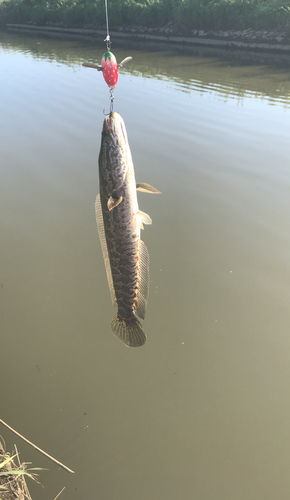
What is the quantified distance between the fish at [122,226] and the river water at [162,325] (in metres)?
1.04

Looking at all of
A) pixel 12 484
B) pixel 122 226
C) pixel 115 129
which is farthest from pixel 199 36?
pixel 12 484

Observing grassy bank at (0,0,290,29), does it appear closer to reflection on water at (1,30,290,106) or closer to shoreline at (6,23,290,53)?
shoreline at (6,23,290,53)

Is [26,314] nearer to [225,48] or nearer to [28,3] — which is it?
[225,48]

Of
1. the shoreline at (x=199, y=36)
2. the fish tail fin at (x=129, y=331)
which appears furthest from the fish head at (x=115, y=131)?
the shoreline at (x=199, y=36)

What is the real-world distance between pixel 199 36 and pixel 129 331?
2475 centimetres

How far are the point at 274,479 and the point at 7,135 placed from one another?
8.12 m

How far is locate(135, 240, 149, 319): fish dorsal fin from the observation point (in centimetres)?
216

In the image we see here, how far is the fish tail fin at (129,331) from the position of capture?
229cm

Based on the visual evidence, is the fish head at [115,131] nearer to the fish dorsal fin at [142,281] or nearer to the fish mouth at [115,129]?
the fish mouth at [115,129]

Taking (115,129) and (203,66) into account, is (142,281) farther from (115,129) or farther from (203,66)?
(203,66)

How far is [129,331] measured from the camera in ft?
7.56

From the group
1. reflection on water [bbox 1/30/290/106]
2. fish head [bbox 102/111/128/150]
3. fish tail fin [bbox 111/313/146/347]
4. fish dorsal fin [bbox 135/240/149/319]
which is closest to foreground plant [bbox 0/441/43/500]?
fish tail fin [bbox 111/313/146/347]

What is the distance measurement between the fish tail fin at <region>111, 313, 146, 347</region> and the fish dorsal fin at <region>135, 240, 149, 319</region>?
8 centimetres

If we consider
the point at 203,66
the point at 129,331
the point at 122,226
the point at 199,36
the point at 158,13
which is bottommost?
the point at 129,331
